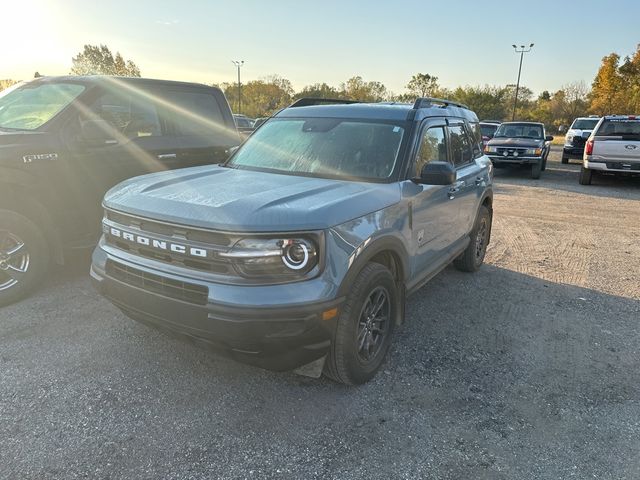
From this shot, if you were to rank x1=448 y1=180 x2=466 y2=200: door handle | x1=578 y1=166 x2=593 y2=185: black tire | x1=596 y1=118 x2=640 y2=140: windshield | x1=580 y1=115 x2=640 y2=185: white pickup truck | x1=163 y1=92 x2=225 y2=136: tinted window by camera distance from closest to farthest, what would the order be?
x1=448 y1=180 x2=466 y2=200: door handle
x1=163 y1=92 x2=225 y2=136: tinted window
x1=580 y1=115 x2=640 y2=185: white pickup truck
x1=596 y1=118 x2=640 y2=140: windshield
x1=578 y1=166 x2=593 y2=185: black tire

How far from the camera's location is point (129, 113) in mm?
5004

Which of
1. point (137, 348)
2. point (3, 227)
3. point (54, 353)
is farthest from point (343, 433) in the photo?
point (3, 227)

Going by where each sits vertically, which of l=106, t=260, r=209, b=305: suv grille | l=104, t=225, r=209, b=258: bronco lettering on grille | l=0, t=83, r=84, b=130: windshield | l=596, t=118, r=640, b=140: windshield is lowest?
l=106, t=260, r=209, b=305: suv grille

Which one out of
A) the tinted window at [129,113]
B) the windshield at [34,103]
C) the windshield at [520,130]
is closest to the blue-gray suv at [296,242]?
the tinted window at [129,113]

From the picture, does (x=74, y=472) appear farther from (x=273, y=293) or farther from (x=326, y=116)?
(x=326, y=116)

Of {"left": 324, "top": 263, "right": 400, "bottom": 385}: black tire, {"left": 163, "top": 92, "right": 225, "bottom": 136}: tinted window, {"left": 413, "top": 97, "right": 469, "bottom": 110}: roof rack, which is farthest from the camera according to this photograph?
{"left": 163, "top": 92, "right": 225, "bottom": 136}: tinted window

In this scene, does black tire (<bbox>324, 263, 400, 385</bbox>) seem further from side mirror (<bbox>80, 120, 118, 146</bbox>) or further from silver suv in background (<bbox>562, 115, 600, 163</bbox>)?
silver suv in background (<bbox>562, 115, 600, 163</bbox>)

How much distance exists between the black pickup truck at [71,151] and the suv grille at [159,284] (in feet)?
5.81

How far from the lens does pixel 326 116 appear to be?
4.02m

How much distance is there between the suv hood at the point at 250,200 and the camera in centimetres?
253

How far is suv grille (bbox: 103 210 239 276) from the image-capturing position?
256cm

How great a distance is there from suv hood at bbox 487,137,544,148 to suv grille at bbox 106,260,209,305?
14.5 meters

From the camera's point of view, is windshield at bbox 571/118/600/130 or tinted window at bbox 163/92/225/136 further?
windshield at bbox 571/118/600/130

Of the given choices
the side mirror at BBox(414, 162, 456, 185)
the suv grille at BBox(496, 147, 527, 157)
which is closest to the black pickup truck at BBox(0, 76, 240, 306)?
the side mirror at BBox(414, 162, 456, 185)
